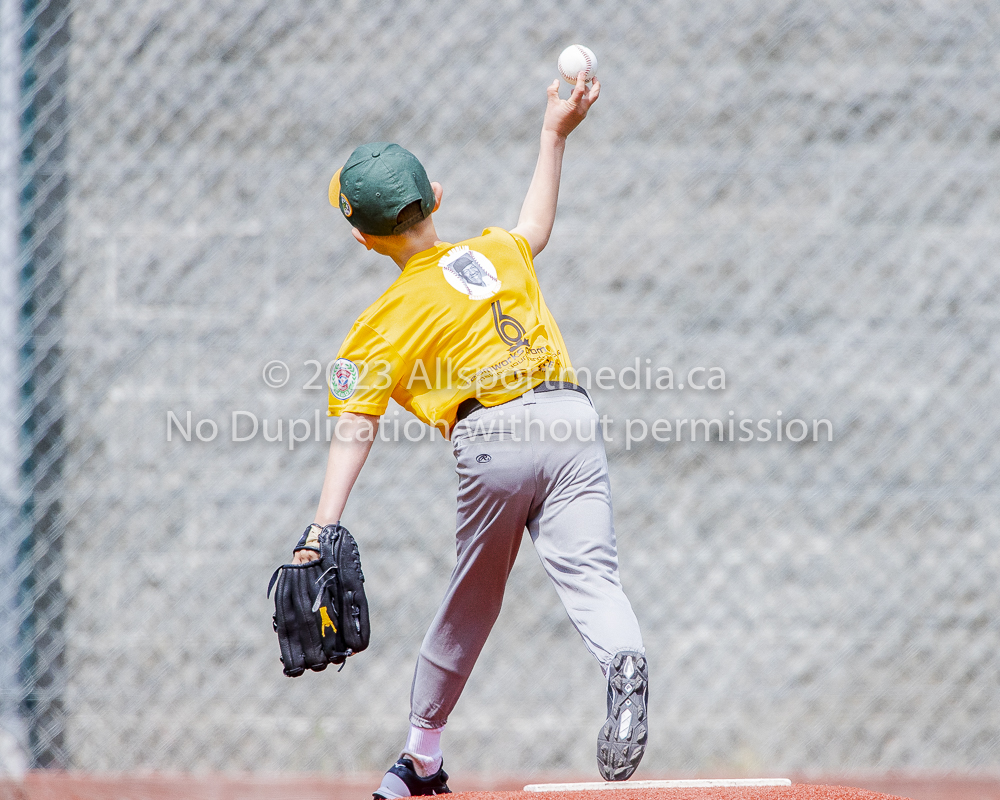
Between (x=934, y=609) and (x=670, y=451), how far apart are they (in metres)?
1.19

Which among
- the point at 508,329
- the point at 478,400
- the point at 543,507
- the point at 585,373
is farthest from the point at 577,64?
the point at 585,373

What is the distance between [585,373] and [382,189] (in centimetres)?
162

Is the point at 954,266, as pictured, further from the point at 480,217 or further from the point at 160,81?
the point at 160,81

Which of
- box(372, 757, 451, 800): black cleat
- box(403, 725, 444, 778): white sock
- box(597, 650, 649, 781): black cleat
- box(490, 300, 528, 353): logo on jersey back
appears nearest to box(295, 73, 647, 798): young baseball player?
box(490, 300, 528, 353): logo on jersey back

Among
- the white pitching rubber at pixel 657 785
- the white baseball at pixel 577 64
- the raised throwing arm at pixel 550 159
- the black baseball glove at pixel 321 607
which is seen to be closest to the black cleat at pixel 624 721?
the white pitching rubber at pixel 657 785

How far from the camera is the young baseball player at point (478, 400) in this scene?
2125 mm

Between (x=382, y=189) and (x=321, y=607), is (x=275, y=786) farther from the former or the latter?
(x=382, y=189)

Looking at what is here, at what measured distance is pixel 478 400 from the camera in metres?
2.18

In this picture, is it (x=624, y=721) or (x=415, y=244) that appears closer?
(x=624, y=721)

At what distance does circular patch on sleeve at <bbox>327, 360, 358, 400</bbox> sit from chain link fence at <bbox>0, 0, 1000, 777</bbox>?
1442mm

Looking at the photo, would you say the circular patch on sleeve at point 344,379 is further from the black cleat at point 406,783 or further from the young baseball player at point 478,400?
the black cleat at point 406,783

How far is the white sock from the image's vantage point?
243 centimetres

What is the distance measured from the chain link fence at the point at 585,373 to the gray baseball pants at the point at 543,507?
1.36m

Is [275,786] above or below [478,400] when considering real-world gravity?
below
